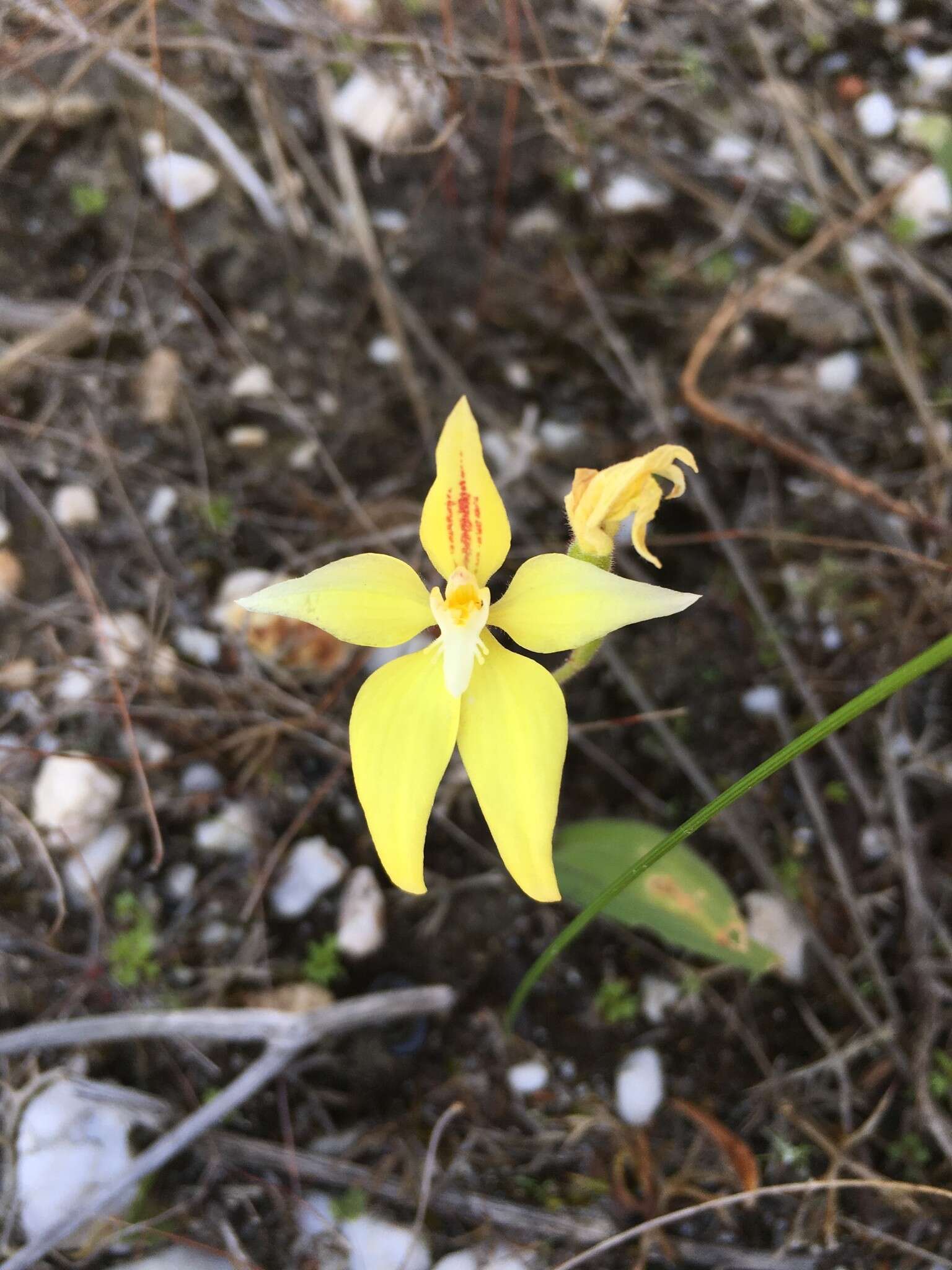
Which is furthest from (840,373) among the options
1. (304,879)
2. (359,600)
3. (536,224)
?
(304,879)

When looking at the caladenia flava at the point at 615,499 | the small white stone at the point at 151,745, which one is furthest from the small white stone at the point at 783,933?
the small white stone at the point at 151,745

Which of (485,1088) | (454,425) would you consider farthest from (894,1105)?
(454,425)

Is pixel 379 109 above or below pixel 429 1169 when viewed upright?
above

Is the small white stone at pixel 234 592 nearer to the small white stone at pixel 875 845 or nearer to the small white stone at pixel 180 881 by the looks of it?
the small white stone at pixel 180 881

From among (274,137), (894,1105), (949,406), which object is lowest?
(894,1105)

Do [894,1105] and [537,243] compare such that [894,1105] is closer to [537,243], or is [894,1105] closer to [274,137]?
[537,243]

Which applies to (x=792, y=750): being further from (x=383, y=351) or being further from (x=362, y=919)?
Answer: (x=383, y=351)
